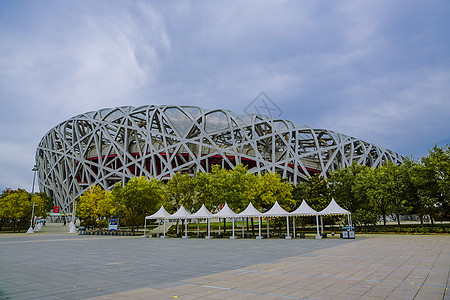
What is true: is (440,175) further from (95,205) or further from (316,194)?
(95,205)

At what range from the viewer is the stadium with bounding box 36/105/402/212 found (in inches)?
2183

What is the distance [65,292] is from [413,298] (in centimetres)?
782

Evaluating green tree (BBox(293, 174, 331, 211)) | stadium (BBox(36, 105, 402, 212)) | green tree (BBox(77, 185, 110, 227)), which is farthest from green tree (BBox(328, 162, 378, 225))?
green tree (BBox(77, 185, 110, 227))

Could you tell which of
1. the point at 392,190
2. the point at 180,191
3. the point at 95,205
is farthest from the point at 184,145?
the point at 392,190

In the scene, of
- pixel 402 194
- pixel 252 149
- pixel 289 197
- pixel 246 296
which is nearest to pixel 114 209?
pixel 289 197

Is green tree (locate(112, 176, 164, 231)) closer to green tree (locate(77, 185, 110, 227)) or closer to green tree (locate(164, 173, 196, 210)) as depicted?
green tree (locate(164, 173, 196, 210))

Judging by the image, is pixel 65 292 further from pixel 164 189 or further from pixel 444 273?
pixel 164 189

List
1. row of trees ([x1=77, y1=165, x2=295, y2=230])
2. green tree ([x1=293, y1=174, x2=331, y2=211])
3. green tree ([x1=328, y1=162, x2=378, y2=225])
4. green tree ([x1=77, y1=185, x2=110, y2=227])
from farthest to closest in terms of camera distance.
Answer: green tree ([x1=77, y1=185, x2=110, y2=227]), green tree ([x1=293, y1=174, x2=331, y2=211]), green tree ([x1=328, y1=162, x2=378, y2=225]), row of trees ([x1=77, y1=165, x2=295, y2=230])

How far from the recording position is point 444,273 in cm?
930

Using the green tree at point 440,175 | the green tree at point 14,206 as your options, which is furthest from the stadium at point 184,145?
the green tree at point 440,175

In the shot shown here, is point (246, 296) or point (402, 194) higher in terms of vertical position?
point (402, 194)

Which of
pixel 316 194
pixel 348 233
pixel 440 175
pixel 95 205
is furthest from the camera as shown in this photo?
pixel 95 205

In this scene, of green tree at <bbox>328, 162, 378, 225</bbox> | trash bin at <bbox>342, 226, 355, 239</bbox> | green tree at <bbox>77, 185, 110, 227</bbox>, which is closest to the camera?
trash bin at <bbox>342, 226, 355, 239</bbox>

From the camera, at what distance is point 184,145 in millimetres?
54812
